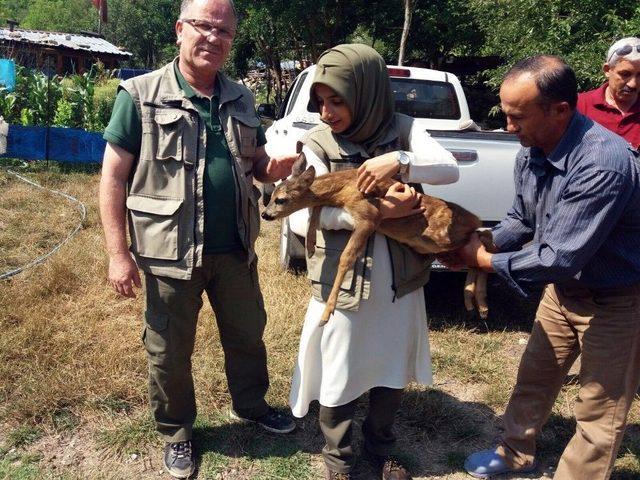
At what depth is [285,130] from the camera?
564cm

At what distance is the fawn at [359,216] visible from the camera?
2.46 meters

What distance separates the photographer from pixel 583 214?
215 centimetres

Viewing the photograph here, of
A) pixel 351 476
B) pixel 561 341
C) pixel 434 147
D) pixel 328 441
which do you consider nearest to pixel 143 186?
pixel 434 147

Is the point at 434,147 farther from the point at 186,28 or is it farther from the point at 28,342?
the point at 28,342

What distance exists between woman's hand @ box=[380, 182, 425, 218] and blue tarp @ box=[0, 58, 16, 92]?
38.1 feet

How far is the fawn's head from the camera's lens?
2.55 metres

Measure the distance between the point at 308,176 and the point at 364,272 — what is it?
513mm

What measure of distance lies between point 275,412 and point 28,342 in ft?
6.34

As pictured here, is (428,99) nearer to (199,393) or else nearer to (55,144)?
(199,393)

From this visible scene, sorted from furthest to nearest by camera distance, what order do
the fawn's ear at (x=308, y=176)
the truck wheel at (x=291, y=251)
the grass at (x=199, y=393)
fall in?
the truck wheel at (x=291, y=251), the grass at (x=199, y=393), the fawn's ear at (x=308, y=176)

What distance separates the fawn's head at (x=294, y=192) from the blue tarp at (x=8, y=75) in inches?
437

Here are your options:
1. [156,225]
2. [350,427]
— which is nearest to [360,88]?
→ [156,225]

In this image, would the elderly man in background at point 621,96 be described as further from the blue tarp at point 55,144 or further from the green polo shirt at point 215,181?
the blue tarp at point 55,144

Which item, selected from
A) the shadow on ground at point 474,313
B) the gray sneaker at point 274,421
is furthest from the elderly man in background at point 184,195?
the shadow on ground at point 474,313
